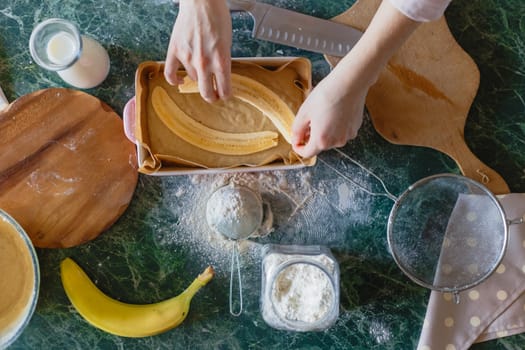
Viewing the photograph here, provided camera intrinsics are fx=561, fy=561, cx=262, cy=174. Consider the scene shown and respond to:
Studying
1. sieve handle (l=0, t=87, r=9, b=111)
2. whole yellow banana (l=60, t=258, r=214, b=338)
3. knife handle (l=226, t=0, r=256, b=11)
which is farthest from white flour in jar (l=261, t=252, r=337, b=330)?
sieve handle (l=0, t=87, r=9, b=111)

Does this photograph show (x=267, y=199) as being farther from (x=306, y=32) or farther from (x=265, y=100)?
(x=306, y=32)

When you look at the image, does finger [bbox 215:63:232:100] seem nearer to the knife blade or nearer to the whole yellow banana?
the knife blade

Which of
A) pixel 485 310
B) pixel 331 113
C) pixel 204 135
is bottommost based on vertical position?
pixel 485 310

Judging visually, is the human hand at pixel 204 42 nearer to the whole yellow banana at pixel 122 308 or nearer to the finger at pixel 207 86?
the finger at pixel 207 86

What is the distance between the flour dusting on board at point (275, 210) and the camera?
0.89 metres

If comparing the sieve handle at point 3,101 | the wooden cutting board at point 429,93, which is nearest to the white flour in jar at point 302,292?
the wooden cutting board at point 429,93

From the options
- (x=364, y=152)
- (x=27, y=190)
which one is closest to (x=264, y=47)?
(x=364, y=152)

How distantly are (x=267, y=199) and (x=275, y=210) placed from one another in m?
0.02

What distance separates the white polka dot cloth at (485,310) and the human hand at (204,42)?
478mm

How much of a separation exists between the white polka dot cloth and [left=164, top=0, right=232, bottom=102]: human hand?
478mm

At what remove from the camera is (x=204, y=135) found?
856 mm

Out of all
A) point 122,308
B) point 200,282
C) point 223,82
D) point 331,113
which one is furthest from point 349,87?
point 122,308

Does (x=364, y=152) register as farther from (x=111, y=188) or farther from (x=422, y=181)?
(x=111, y=188)

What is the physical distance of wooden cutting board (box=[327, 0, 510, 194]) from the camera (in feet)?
2.91
